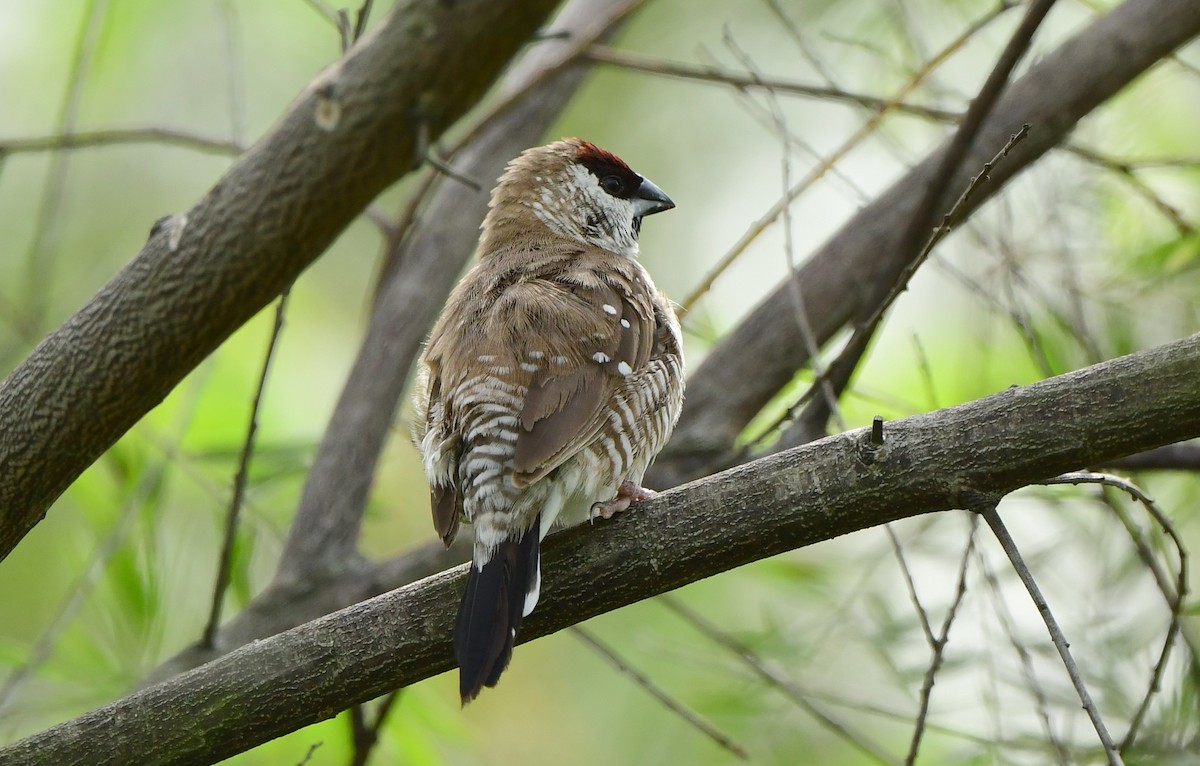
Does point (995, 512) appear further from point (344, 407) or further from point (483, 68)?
point (344, 407)

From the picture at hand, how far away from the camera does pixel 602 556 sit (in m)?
2.22

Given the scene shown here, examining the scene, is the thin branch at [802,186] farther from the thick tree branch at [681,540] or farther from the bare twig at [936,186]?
the thick tree branch at [681,540]

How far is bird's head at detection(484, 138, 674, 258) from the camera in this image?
363 centimetres

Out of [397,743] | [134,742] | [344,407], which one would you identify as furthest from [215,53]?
[134,742]

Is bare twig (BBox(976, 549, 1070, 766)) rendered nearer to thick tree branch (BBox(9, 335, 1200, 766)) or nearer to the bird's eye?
thick tree branch (BBox(9, 335, 1200, 766))

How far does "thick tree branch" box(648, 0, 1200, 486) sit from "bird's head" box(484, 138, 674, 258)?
1.80 feet

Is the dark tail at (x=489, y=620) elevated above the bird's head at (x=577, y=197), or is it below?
below

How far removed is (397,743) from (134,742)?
6.58 ft

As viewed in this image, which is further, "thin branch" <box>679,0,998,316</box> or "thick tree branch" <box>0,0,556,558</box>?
"thin branch" <box>679,0,998,316</box>

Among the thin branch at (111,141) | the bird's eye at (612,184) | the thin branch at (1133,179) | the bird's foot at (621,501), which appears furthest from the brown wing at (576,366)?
the thin branch at (1133,179)

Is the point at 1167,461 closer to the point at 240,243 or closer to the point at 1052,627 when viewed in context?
the point at 1052,627

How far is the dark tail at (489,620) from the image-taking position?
2086 millimetres

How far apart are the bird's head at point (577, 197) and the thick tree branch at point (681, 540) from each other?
154 centimetres

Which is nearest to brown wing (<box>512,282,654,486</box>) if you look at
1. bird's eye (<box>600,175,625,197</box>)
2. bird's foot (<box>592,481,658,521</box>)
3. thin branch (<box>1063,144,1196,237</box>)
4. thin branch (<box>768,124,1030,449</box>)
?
bird's foot (<box>592,481,658,521</box>)
